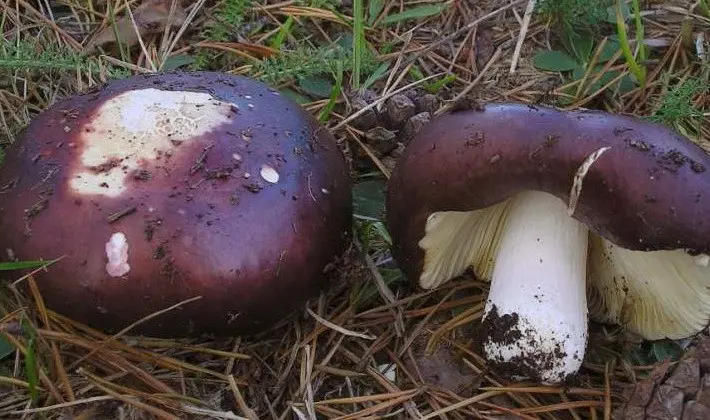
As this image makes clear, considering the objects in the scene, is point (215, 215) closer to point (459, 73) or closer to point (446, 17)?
point (459, 73)

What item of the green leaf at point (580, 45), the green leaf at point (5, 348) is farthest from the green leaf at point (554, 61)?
the green leaf at point (5, 348)

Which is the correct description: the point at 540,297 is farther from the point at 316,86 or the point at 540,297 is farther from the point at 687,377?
the point at 316,86

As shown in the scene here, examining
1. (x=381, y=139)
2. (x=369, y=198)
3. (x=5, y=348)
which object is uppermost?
(x=381, y=139)

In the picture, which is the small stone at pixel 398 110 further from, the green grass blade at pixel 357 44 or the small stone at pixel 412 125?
the green grass blade at pixel 357 44

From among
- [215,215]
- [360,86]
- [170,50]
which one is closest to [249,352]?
[215,215]

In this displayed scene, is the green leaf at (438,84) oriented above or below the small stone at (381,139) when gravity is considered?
above

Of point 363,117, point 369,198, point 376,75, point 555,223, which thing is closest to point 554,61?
point 376,75

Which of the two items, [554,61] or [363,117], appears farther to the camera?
[554,61]
